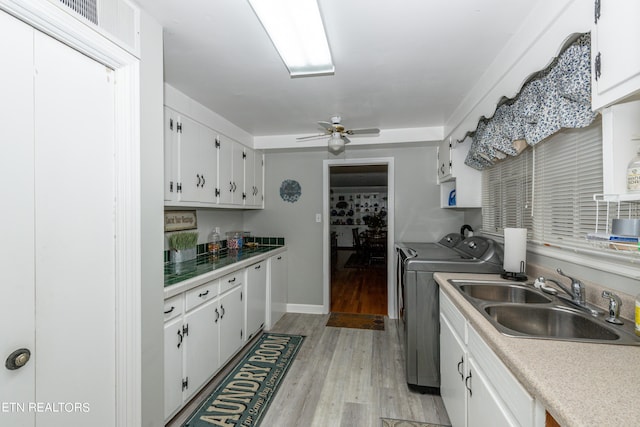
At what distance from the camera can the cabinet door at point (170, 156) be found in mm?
2150

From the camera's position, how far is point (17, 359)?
91 cm

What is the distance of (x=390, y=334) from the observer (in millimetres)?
3164

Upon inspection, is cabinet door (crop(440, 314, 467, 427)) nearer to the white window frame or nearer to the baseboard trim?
the white window frame

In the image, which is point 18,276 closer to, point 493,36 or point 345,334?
point 493,36

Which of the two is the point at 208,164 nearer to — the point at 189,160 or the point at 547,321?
the point at 189,160

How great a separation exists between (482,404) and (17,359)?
174cm

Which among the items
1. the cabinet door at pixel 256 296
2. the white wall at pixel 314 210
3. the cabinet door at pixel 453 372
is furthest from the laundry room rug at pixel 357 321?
the cabinet door at pixel 453 372

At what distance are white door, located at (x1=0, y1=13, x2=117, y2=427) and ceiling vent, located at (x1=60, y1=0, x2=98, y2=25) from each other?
0.49ft

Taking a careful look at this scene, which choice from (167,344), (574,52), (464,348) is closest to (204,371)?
(167,344)

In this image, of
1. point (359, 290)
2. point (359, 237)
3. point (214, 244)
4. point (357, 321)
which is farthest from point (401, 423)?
point (359, 237)

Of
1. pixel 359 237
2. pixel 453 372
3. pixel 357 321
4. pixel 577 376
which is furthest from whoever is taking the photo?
pixel 359 237

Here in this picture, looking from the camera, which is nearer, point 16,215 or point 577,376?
point 577,376

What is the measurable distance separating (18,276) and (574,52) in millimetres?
2209

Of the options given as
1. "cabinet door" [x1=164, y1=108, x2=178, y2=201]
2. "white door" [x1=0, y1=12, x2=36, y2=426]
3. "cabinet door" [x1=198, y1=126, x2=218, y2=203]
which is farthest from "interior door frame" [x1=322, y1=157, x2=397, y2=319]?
"white door" [x1=0, y1=12, x2=36, y2=426]
